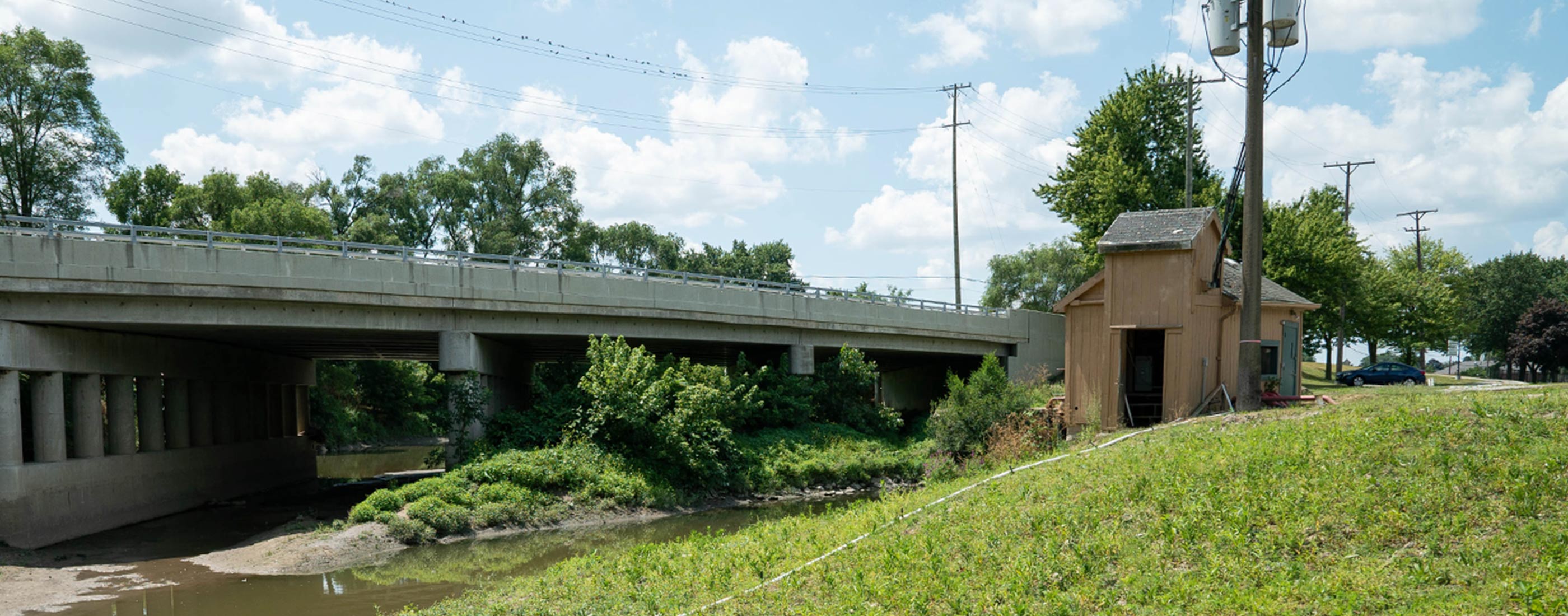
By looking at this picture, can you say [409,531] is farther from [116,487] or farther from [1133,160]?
[1133,160]

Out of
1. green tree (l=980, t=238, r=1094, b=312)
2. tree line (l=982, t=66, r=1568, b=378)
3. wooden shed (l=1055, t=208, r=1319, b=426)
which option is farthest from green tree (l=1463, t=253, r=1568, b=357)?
wooden shed (l=1055, t=208, r=1319, b=426)

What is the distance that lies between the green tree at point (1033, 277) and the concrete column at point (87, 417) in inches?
2331

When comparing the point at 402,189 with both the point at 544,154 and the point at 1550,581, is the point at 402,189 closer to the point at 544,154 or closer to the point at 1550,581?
the point at 544,154

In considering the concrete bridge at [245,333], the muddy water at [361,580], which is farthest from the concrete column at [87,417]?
the muddy water at [361,580]

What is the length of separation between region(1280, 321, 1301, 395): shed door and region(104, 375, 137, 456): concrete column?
2744 cm

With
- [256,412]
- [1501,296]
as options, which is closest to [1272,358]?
[256,412]

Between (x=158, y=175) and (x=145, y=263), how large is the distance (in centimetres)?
2655

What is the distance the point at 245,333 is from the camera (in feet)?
90.0

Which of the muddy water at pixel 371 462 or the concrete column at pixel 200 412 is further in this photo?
the muddy water at pixel 371 462

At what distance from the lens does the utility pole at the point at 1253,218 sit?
19250 mm

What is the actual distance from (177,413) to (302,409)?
Answer: 43.5ft

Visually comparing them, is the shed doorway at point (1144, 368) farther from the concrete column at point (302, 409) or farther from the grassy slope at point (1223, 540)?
the concrete column at point (302, 409)

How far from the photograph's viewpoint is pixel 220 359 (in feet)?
103

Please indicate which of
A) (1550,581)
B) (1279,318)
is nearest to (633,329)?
(1279,318)
